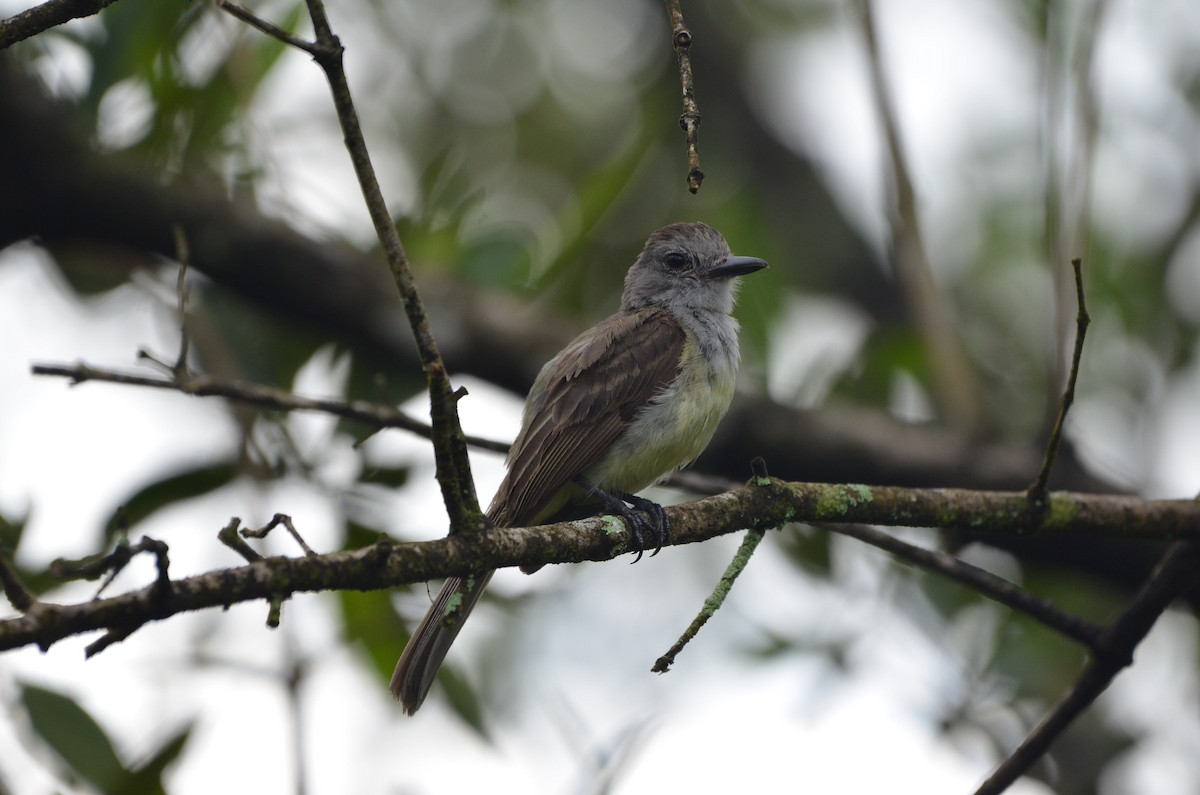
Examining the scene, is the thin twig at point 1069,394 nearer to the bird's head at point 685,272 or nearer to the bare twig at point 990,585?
the bare twig at point 990,585

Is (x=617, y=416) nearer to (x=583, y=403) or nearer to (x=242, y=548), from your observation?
(x=583, y=403)

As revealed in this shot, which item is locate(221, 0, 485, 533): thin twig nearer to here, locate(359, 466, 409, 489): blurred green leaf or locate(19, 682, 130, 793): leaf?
locate(19, 682, 130, 793): leaf

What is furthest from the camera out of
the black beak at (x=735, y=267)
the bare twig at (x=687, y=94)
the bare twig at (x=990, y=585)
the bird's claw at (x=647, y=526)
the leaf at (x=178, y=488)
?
the black beak at (x=735, y=267)

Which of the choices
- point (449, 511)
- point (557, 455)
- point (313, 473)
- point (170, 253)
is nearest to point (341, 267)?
point (170, 253)

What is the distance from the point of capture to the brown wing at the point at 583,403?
166 inches

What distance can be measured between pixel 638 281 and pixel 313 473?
185 centimetres

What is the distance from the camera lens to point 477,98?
858 cm

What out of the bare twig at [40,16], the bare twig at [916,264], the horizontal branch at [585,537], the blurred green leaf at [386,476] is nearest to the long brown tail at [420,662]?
the horizontal branch at [585,537]

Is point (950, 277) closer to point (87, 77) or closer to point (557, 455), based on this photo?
point (557, 455)

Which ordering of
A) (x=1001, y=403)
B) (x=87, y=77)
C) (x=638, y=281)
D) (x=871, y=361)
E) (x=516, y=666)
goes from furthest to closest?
(x=1001, y=403)
(x=516, y=666)
(x=871, y=361)
(x=638, y=281)
(x=87, y=77)

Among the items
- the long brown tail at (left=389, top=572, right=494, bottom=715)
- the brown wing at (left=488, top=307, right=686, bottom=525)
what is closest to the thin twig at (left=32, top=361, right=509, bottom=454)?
the brown wing at (left=488, top=307, right=686, bottom=525)

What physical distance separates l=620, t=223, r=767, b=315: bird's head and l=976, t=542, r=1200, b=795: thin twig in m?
2.42

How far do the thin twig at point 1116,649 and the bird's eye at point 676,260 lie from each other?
9.04ft

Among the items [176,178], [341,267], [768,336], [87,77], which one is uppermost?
[87,77]
